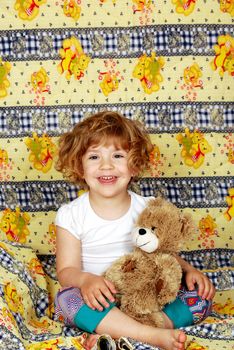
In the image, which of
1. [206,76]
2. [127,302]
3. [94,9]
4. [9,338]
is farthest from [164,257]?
[94,9]

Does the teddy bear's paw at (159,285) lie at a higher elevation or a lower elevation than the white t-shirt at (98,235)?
lower

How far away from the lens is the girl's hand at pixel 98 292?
189 cm

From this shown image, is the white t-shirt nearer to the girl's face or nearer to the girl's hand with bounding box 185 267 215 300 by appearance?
the girl's face

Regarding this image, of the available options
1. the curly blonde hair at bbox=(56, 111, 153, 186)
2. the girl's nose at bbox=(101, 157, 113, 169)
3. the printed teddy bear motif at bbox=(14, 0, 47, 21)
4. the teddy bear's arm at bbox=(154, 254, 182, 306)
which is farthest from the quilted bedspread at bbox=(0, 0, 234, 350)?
the teddy bear's arm at bbox=(154, 254, 182, 306)

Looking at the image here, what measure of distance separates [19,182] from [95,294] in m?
0.67

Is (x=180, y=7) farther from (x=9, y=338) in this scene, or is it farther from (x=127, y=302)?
(x=9, y=338)

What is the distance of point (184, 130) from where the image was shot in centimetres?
244

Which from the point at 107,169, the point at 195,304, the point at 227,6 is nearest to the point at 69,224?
the point at 107,169

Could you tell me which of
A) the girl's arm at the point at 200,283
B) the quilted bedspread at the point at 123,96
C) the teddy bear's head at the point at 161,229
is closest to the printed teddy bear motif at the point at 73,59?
the quilted bedspread at the point at 123,96

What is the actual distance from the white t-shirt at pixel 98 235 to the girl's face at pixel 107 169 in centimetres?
8

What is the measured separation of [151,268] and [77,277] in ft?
0.77

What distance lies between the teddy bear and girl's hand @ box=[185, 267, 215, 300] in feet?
0.44

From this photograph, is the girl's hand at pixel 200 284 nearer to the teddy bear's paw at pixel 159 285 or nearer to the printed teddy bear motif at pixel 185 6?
the teddy bear's paw at pixel 159 285

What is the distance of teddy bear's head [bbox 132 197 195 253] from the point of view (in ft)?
6.31
